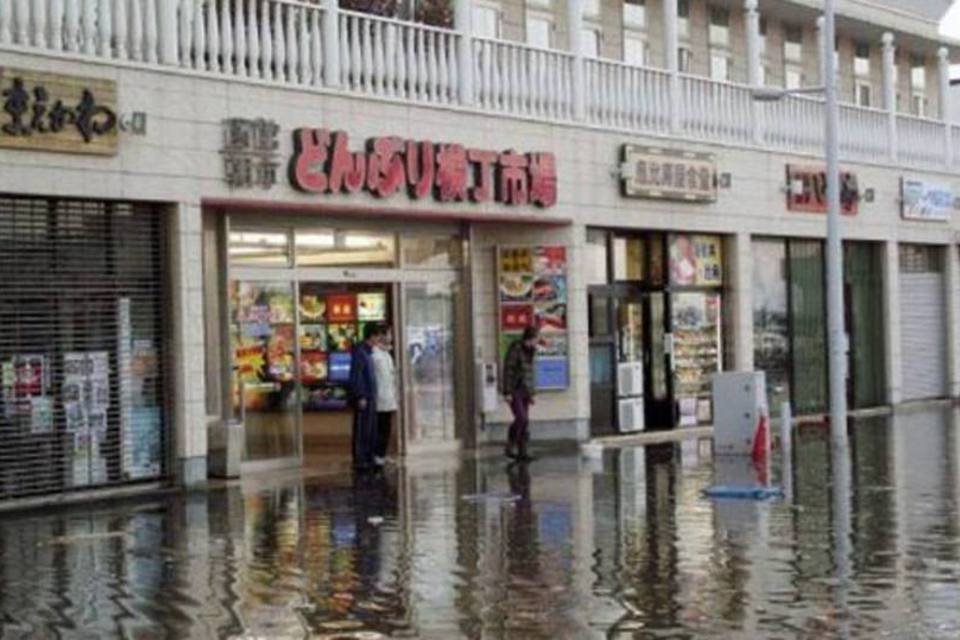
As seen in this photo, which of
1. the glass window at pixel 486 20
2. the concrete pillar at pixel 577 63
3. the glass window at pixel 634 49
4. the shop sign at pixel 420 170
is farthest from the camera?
the glass window at pixel 634 49

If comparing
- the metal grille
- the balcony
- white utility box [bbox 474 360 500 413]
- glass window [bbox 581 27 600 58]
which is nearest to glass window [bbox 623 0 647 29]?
glass window [bbox 581 27 600 58]

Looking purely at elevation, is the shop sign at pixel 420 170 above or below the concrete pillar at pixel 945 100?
below

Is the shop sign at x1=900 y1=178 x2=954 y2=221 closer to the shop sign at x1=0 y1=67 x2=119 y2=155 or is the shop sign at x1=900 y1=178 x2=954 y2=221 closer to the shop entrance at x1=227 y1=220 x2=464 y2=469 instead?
the shop entrance at x1=227 y1=220 x2=464 y2=469

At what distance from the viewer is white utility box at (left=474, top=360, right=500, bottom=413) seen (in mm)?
22125

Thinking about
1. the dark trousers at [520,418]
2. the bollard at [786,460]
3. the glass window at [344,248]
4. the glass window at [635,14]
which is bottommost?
the bollard at [786,460]

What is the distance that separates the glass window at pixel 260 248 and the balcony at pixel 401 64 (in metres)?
1.91

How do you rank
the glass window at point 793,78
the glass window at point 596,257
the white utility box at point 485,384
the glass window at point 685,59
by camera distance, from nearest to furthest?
the white utility box at point 485,384 < the glass window at point 596,257 < the glass window at point 685,59 < the glass window at point 793,78

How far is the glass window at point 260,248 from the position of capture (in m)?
19.1

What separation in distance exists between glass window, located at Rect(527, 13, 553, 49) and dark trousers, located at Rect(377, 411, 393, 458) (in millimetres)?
8442

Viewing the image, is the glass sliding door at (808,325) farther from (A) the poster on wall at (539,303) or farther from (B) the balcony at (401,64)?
(A) the poster on wall at (539,303)

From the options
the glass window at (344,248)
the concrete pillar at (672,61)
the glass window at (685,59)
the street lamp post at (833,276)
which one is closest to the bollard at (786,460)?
the street lamp post at (833,276)

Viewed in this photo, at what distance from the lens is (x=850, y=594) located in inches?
394

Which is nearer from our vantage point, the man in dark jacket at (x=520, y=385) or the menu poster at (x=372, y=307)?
the man in dark jacket at (x=520, y=385)

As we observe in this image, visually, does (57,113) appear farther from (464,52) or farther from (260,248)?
(464,52)
